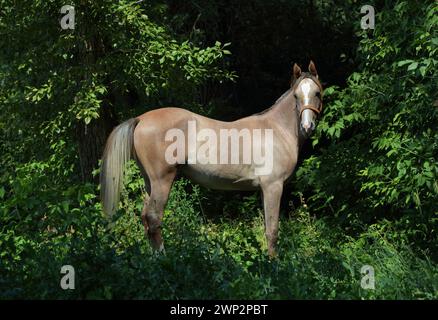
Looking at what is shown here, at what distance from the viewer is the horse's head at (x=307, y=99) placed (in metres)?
7.90

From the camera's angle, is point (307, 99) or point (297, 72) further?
point (297, 72)

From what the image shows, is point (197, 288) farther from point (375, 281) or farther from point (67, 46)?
point (67, 46)

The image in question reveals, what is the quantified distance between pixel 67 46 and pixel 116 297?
5.40m

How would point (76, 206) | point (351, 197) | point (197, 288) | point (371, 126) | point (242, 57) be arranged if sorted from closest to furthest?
point (197, 288), point (76, 206), point (371, 126), point (351, 197), point (242, 57)

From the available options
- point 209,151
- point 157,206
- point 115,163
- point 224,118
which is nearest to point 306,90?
point 209,151

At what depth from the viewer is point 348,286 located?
570 cm

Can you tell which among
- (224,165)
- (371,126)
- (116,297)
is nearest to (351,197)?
(371,126)

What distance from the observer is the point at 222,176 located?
A: 26.7 feet

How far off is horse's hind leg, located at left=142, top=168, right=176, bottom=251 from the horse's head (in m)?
1.39

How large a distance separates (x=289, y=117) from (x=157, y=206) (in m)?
1.71

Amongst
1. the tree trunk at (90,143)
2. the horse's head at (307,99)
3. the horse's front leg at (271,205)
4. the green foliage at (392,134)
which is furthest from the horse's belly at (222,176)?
the tree trunk at (90,143)

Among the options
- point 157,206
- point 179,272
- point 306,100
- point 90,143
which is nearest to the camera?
point 179,272

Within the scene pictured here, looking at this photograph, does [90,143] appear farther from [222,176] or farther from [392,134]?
[392,134]
